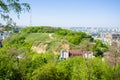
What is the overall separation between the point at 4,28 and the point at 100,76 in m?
16.1

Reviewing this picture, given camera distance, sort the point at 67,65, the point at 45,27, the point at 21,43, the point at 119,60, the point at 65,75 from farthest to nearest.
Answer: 1. the point at 45,27
2. the point at 21,43
3. the point at 67,65
4. the point at 65,75
5. the point at 119,60

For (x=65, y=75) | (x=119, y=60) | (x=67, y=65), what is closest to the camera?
(x=119, y=60)

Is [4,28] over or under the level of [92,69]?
over

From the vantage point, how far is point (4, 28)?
5.93 m

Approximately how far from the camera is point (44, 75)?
20062mm

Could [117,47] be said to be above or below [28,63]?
above

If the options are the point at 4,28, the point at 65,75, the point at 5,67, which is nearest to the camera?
the point at 4,28

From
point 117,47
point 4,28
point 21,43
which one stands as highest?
point 4,28

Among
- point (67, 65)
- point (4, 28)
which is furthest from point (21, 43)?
point (4, 28)

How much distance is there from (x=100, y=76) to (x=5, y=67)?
7.32 meters

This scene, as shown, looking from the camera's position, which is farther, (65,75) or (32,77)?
(65,75)

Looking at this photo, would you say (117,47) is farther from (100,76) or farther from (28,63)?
(28,63)

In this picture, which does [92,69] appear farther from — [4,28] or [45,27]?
[45,27]

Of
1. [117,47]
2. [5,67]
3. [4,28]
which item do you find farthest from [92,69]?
[4,28]
